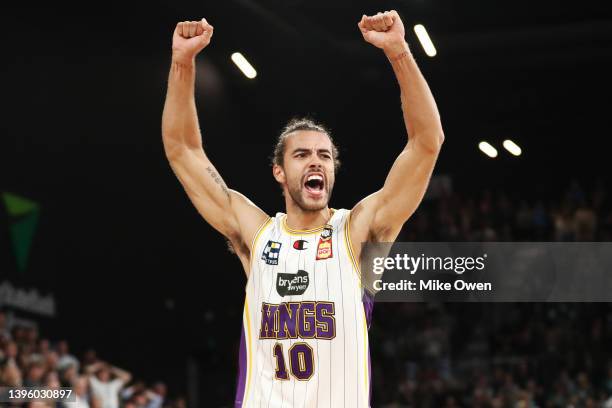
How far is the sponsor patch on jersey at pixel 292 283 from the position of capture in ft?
17.9

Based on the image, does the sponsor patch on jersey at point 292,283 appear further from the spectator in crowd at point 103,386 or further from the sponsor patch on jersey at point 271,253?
the spectator in crowd at point 103,386

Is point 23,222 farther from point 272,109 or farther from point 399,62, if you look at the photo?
point 399,62

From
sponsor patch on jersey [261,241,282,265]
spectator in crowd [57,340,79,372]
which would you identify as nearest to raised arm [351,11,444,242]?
sponsor patch on jersey [261,241,282,265]

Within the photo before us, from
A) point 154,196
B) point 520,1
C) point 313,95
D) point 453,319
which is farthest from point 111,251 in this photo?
point 520,1

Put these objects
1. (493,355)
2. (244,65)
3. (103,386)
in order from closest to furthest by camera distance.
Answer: (103,386)
(493,355)
(244,65)

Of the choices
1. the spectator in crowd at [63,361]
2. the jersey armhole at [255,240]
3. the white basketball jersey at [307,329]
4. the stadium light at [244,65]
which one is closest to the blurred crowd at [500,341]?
the stadium light at [244,65]

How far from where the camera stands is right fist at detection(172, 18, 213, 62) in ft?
18.9

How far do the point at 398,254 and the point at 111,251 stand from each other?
1115 centimetres

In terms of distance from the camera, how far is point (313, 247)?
560 cm

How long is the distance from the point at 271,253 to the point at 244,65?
16924 millimetres

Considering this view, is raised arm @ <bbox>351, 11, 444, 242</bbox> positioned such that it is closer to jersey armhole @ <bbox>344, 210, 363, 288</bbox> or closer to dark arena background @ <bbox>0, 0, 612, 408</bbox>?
jersey armhole @ <bbox>344, 210, 363, 288</bbox>

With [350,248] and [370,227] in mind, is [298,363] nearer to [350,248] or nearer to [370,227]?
[350,248]

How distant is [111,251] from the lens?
71.1 feet

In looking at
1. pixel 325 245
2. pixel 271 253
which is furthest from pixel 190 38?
pixel 325 245
